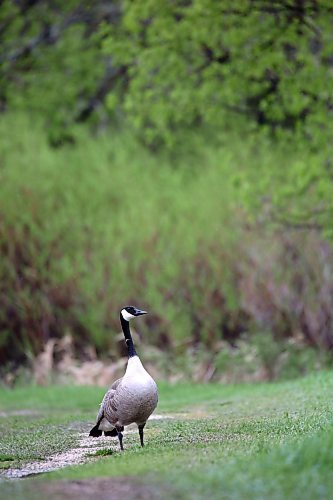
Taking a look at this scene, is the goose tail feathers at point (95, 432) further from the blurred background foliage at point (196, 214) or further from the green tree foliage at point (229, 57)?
the green tree foliage at point (229, 57)

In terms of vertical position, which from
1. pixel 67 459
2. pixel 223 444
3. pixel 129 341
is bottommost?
pixel 67 459

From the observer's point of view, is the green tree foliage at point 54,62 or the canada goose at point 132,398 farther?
the green tree foliage at point 54,62

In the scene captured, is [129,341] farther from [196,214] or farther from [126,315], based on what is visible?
[196,214]

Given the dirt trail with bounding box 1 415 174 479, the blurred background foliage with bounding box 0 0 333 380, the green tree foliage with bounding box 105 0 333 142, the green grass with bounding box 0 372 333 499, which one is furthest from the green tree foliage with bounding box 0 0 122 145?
the dirt trail with bounding box 1 415 174 479

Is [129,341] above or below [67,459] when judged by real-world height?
above

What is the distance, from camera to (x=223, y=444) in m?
10.6

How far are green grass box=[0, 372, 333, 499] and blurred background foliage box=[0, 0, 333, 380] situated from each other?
180 inches

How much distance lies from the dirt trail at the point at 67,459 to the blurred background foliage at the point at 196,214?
1014 centimetres

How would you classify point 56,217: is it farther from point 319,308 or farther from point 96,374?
point 319,308

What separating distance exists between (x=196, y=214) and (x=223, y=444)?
16749mm

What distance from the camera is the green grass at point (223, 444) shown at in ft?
26.2

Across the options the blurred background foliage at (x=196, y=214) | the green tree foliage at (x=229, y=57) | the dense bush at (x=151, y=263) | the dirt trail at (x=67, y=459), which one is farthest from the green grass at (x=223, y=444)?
the green tree foliage at (x=229, y=57)

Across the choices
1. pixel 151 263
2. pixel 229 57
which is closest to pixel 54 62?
pixel 151 263

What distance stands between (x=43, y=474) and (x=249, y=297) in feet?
48.8
